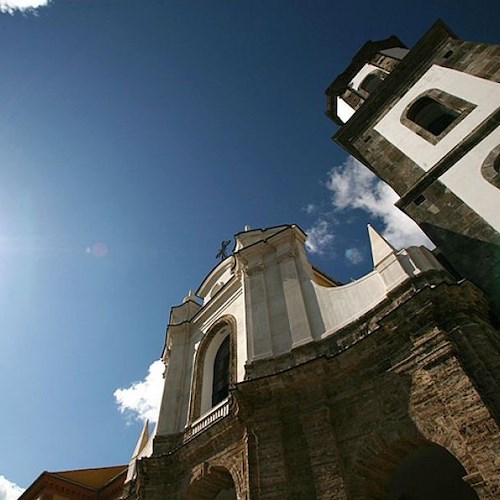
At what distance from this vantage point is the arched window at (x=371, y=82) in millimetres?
16641

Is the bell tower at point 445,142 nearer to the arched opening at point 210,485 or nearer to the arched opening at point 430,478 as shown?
the arched opening at point 430,478

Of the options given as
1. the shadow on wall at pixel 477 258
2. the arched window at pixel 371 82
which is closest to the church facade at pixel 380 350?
the shadow on wall at pixel 477 258

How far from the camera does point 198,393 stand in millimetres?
12406

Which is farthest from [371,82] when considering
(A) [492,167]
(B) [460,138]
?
(A) [492,167]

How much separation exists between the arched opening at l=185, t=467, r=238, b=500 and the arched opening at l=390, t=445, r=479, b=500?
4194mm

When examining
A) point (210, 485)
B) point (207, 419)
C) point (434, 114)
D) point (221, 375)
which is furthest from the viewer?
point (221, 375)

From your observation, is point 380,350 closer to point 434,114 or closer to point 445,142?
point 445,142

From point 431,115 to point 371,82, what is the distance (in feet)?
19.5

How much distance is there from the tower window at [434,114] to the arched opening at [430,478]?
8.43 meters

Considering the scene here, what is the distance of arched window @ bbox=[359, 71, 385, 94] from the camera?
16641 mm

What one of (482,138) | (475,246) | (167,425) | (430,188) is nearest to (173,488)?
(167,425)

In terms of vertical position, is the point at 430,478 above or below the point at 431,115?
below

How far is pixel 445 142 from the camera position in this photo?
419 inches

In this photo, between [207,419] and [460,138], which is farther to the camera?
[207,419]
